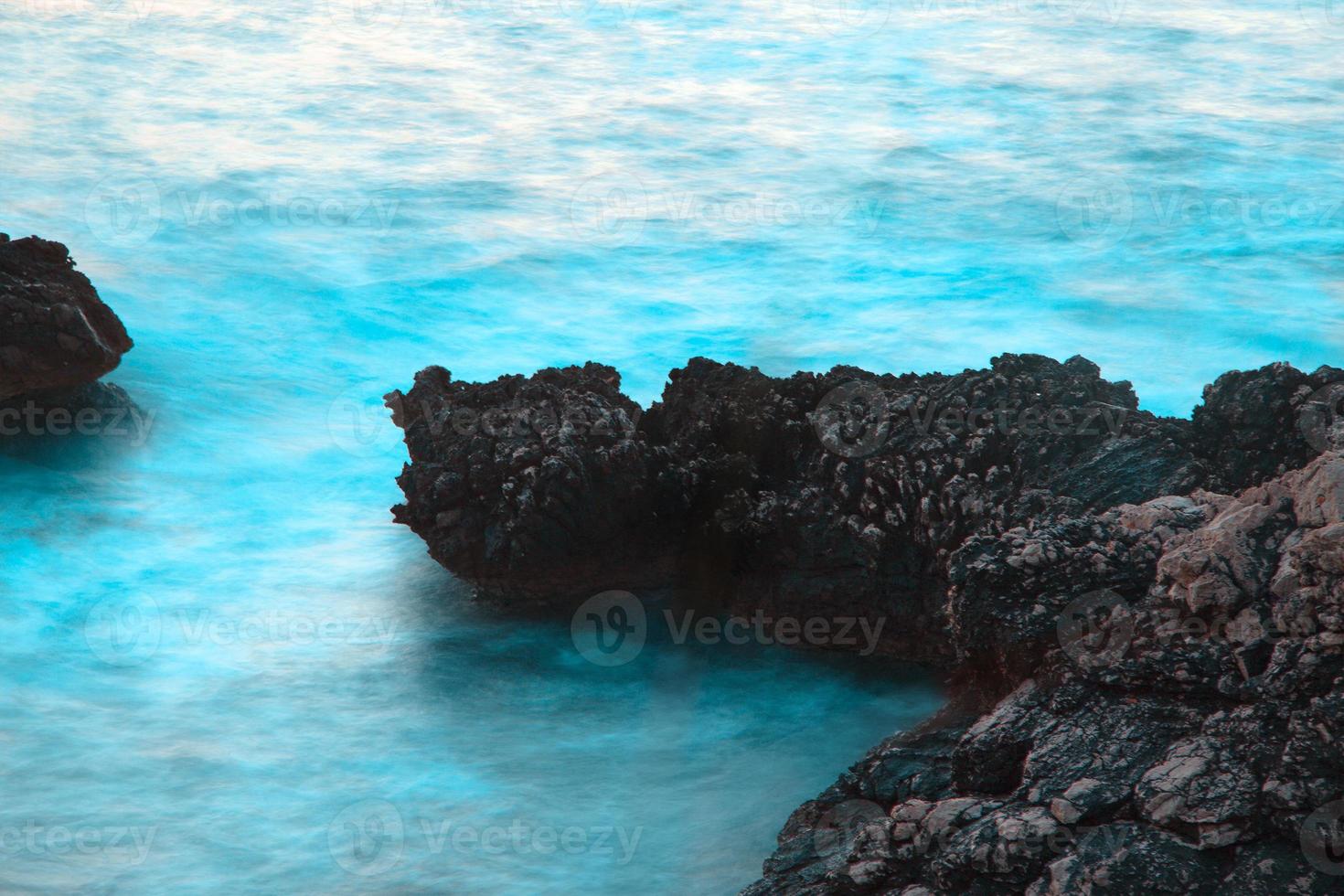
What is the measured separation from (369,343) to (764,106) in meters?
5.05

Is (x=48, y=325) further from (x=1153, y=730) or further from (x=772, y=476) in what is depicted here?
(x=1153, y=730)

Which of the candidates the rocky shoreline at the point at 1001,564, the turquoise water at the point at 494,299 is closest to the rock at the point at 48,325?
the turquoise water at the point at 494,299

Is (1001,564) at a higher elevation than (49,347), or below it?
below

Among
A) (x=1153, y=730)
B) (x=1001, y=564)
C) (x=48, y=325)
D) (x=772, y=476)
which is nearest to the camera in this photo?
(x=1153, y=730)

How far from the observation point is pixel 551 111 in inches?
481

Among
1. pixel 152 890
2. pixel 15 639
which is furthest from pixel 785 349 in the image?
pixel 152 890

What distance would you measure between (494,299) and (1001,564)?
6194 mm

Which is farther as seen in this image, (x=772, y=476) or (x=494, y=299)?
(x=494, y=299)

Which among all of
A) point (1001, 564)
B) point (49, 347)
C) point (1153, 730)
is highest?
point (49, 347)

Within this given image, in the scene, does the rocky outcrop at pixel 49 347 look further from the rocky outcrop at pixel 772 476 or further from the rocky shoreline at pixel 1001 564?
the rocky outcrop at pixel 772 476

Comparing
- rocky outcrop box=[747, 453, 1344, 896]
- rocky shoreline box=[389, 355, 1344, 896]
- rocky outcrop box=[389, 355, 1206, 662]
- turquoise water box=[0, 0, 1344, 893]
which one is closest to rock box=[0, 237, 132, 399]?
turquoise water box=[0, 0, 1344, 893]

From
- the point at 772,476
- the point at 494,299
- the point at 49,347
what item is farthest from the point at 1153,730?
the point at 494,299

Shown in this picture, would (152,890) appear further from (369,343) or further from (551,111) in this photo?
(551,111)

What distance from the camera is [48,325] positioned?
6.40 metres
